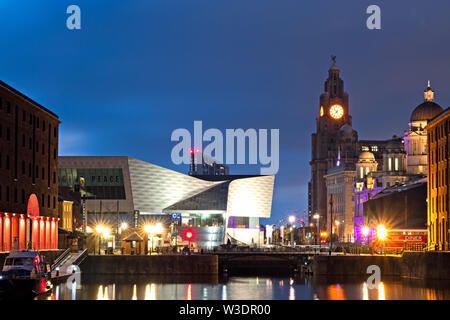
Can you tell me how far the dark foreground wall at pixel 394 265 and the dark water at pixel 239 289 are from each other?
7.30ft

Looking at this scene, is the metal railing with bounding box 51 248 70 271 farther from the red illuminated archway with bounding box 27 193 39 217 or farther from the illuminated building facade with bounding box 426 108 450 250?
the illuminated building facade with bounding box 426 108 450 250

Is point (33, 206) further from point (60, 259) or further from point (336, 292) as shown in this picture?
point (336, 292)

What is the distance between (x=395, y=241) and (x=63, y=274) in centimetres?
6733

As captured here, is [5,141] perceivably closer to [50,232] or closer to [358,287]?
[50,232]

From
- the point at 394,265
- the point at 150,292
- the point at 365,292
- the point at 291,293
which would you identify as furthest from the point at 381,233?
the point at 150,292

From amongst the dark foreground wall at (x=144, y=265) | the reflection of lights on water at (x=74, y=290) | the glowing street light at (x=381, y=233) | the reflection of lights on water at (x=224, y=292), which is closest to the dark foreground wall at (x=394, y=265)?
the dark foreground wall at (x=144, y=265)

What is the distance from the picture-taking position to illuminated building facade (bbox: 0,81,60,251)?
4033 inches

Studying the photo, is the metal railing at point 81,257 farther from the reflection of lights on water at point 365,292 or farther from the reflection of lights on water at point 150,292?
the reflection of lights on water at point 365,292

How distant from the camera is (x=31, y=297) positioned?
7075 cm

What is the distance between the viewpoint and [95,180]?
7539 inches

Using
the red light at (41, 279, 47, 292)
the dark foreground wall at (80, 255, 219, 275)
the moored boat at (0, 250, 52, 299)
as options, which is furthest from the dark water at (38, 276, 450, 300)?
the dark foreground wall at (80, 255, 219, 275)

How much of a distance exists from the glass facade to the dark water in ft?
262

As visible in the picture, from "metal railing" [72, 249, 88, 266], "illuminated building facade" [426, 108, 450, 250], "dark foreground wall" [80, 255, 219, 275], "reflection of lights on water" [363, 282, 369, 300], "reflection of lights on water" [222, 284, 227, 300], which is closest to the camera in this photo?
"reflection of lights on water" [363, 282, 369, 300]
